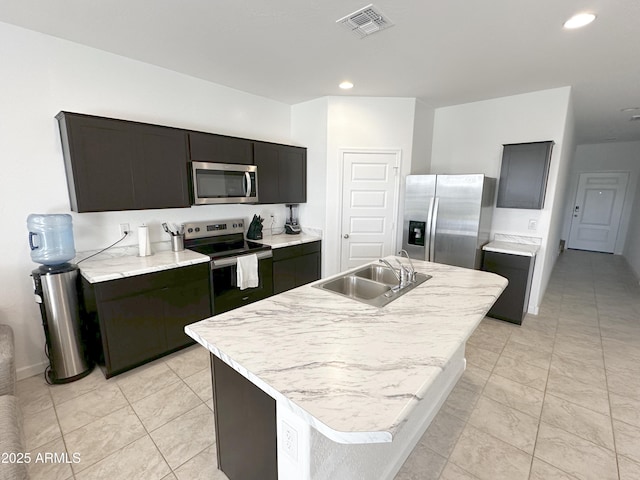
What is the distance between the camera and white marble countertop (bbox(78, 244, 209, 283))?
85.8 inches

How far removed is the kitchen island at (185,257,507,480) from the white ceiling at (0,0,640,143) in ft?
5.91

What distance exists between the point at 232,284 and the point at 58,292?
4.38 feet

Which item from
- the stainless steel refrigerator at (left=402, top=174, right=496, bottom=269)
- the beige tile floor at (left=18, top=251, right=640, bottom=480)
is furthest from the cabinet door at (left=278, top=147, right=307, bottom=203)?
the beige tile floor at (left=18, top=251, right=640, bottom=480)

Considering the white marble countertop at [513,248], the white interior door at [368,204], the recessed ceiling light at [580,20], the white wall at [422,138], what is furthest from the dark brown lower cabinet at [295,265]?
the recessed ceiling light at [580,20]

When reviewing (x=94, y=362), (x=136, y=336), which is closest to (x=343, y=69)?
(x=136, y=336)

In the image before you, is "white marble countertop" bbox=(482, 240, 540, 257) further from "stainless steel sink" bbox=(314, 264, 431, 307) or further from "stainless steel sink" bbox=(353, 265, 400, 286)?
"stainless steel sink" bbox=(353, 265, 400, 286)

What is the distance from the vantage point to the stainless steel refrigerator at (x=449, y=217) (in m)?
3.24

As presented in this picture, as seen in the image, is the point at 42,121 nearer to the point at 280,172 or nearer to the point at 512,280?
the point at 280,172

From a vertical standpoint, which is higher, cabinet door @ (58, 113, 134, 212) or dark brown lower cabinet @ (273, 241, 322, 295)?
cabinet door @ (58, 113, 134, 212)

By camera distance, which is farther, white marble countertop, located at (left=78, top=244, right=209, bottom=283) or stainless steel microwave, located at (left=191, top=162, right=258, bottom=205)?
stainless steel microwave, located at (left=191, top=162, right=258, bottom=205)

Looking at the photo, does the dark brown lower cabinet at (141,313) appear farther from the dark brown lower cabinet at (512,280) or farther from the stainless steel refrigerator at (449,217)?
the dark brown lower cabinet at (512,280)

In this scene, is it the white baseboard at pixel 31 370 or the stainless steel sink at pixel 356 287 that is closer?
the stainless steel sink at pixel 356 287

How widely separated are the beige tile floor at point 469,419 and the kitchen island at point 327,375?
12.0 inches

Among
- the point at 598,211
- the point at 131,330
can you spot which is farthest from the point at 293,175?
the point at 598,211
